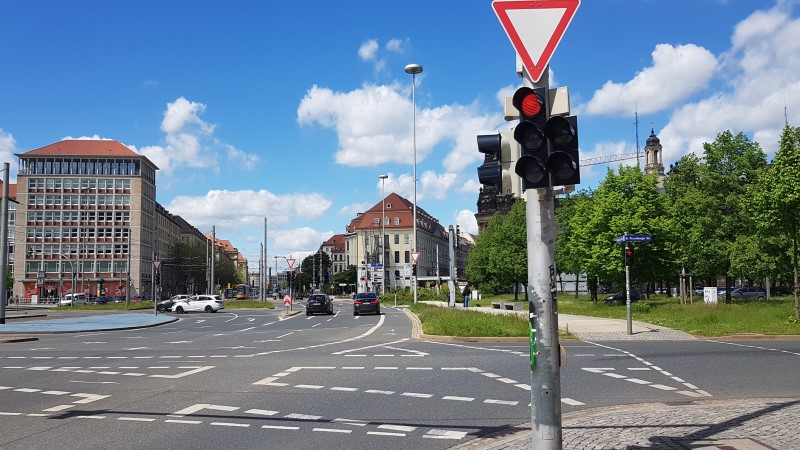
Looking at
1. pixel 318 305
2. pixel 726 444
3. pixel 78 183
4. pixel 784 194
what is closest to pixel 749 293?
pixel 784 194

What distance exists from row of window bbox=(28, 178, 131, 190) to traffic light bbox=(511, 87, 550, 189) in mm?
114701

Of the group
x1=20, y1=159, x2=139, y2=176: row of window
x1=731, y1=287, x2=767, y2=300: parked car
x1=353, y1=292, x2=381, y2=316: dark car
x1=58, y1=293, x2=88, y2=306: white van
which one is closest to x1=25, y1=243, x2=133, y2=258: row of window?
x1=20, y1=159, x2=139, y2=176: row of window

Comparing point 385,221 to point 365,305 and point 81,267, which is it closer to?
point 81,267

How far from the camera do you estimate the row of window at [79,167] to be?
107 metres

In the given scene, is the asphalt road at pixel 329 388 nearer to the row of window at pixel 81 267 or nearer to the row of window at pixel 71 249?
the row of window at pixel 81 267

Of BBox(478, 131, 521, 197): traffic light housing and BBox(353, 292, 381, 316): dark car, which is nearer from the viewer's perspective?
BBox(478, 131, 521, 197): traffic light housing

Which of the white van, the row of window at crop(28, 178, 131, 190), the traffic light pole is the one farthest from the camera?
the row of window at crop(28, 178, 131, 190)

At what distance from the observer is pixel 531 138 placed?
5461 mm

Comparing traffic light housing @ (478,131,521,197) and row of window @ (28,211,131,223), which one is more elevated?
row of window @ (28,211,131,223)

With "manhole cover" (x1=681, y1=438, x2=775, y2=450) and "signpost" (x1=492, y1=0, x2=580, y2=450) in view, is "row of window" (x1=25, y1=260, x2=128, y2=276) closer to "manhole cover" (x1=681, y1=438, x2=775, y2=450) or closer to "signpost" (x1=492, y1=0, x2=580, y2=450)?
"manhole cover" (x1=681, y1=438, x2=775, y2=450)

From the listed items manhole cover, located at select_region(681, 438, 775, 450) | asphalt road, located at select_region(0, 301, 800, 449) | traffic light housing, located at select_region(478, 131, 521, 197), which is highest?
traffic light housing, located at select_region(478, 131, 521, 197)

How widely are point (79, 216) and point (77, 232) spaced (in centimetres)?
269

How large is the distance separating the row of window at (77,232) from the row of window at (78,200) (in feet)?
13.2

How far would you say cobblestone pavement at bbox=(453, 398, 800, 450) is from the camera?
21.4 feet
